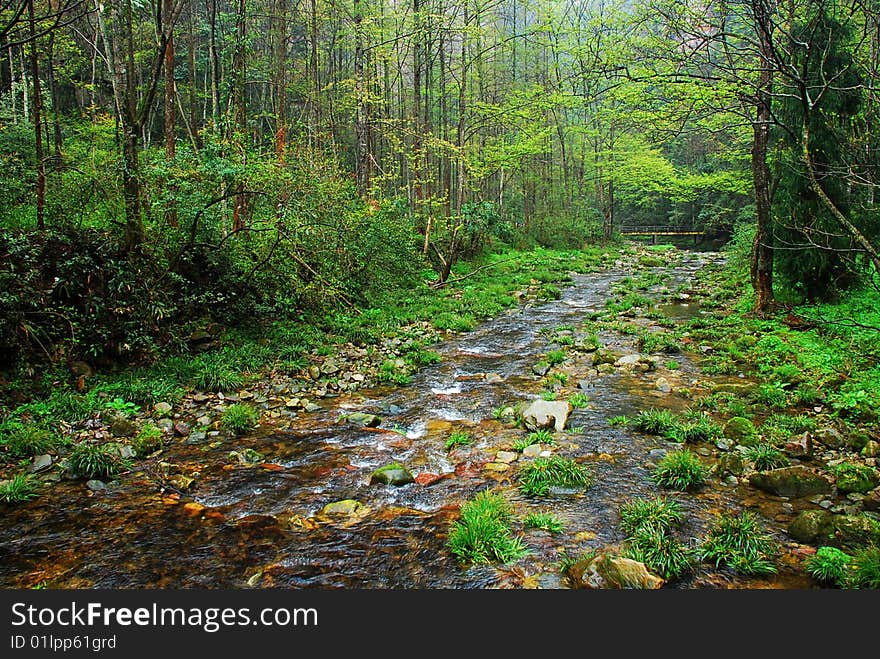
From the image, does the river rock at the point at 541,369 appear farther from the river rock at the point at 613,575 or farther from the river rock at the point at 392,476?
the river rock at the point at 613,575

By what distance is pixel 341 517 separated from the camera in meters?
4.89

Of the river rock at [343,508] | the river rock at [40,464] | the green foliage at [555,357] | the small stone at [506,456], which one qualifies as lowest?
the river rock at [343,508]

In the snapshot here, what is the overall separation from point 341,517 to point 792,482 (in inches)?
176

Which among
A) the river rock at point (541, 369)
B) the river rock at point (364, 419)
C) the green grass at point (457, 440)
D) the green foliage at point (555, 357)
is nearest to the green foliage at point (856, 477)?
the green grass at point (457, 440)

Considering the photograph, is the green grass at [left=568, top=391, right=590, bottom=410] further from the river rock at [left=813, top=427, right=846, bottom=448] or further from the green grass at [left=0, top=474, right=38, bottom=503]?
the green grass at [left=0, top=474, right=38, bottom=503]

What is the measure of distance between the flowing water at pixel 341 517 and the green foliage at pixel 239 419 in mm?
275

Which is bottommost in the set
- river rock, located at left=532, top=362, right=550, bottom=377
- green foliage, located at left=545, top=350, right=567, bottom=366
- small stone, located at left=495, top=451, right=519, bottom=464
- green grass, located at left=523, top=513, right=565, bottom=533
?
green grass, located at left=523, top=513, right=565, bottom=533

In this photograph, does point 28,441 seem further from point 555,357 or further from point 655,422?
point 555,357

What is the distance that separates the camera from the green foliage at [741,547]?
12.9 feet

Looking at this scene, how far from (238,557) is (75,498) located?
7.31ft

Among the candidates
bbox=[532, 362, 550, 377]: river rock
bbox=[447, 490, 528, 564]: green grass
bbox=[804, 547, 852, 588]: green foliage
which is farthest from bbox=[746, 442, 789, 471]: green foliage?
bbox=[532, 362, 550, 377]: river rock

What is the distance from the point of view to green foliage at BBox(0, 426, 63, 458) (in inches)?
221

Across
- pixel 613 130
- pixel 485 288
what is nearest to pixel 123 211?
pixel 485 288

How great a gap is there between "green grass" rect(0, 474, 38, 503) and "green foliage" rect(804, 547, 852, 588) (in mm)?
7128
